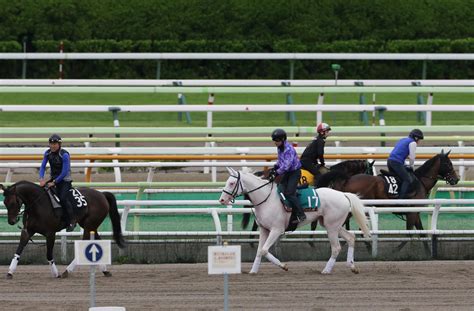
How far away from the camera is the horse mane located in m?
15.3

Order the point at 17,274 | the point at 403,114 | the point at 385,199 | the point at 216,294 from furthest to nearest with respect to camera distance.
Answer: the point at 403,114 → the point at 385,199 → the point at 17,274 → the point at 216,294

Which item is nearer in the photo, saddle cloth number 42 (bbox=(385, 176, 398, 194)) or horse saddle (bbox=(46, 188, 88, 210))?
horse saddle (bbox=(46, 188, 88, 210))

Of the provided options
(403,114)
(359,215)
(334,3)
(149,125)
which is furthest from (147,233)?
(334,3)

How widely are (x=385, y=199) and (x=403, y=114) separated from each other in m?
8.12

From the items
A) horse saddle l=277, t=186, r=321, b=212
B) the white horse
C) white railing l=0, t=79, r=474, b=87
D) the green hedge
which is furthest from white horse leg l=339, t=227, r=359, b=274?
the green hedge

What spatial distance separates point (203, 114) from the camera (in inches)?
891

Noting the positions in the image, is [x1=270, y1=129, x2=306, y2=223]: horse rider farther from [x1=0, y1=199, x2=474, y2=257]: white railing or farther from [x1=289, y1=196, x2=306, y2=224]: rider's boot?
[x1=0, y1=199, x2=474, y2=257]: white railing

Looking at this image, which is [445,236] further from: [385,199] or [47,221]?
[47,221]

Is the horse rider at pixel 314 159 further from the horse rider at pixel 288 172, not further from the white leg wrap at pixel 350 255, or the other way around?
the white leg wrap at pixel 350 255

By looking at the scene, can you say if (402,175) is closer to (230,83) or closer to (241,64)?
(230,83)

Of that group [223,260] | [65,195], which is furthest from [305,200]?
[223,260]

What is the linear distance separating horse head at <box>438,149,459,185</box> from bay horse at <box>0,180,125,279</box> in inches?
167

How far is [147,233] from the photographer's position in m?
13.5

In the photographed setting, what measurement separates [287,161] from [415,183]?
278 cm
